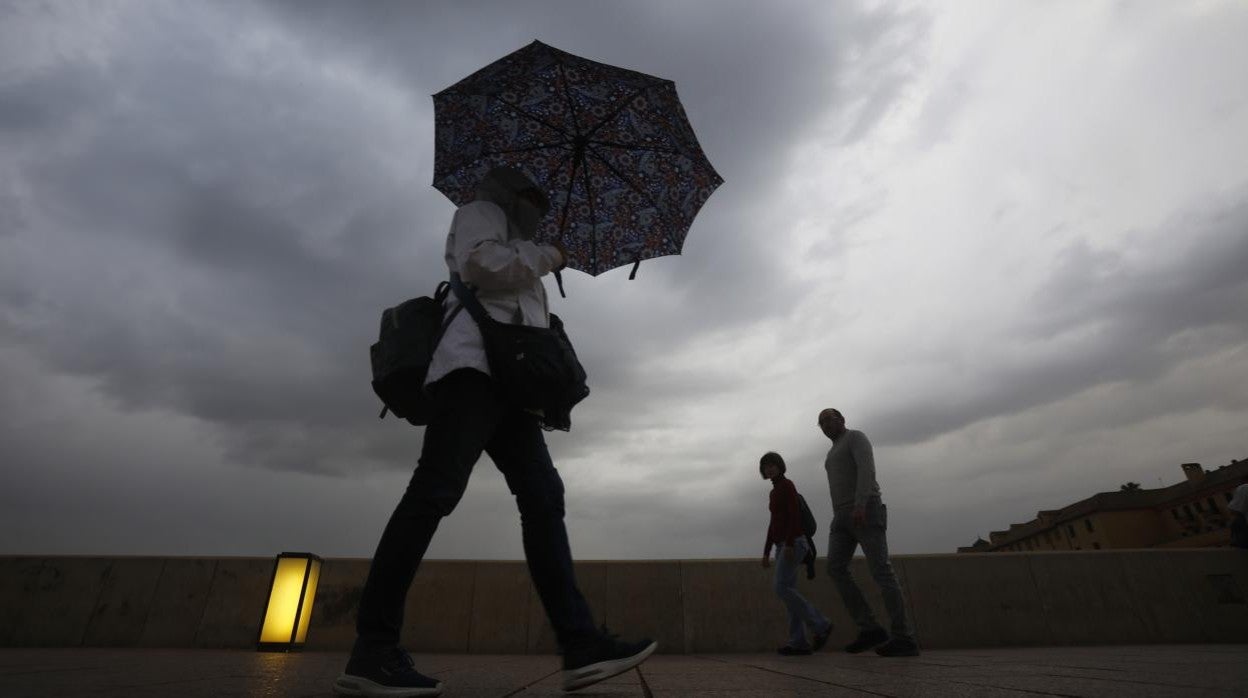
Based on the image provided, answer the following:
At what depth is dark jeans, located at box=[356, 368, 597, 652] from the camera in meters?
1.70

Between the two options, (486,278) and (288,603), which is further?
(288,603)

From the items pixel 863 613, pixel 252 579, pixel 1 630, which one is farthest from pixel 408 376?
pixel 1 630

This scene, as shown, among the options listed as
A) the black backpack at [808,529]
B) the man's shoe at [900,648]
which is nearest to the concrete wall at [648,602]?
the black backpack at [808,529]

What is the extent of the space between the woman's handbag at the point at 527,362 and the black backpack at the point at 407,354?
150mm

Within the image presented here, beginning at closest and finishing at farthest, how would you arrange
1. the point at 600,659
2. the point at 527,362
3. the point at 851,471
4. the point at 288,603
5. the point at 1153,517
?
1. the point at 600,659
2. the point at 527,362
3. the point at 851,471
4. the point at 288,603
5. the point at 1153,517

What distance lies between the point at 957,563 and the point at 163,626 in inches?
359

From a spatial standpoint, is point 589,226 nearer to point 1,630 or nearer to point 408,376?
point 408,376

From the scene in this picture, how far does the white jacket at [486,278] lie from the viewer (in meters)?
1.86

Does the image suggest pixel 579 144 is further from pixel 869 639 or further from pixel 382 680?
pixel 869 639

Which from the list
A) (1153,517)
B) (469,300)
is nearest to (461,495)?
(469,300)

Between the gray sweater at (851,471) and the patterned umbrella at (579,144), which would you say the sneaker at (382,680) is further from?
the gray sweater at (851,471)

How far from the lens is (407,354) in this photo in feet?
6.19

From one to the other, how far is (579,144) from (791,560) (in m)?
3.95

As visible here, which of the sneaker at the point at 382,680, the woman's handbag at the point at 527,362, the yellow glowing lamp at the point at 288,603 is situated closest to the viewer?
the sneaker at the point at 382,680
